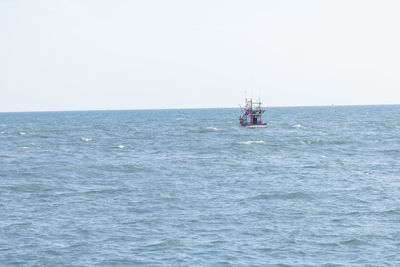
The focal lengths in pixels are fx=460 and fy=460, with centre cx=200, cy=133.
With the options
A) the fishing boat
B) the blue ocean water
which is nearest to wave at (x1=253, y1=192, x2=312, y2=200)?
the blue ocean water

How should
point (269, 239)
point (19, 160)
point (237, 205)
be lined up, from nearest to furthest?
point (269, 239), point (237, 205), point (19, 160)

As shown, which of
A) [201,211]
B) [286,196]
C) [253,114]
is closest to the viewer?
[201,211]

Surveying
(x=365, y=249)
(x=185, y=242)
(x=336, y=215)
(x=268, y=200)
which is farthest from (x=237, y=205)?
(x=365, y=249)

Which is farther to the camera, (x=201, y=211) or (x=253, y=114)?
(x=253, y=114)

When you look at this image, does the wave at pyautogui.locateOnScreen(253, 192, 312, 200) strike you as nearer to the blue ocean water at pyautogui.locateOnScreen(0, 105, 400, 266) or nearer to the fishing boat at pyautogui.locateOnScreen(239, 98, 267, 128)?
the blue ocean water at pyautogui.locateOnScreen(0, 105, 400, 266)

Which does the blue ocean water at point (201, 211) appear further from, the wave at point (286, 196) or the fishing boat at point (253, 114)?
the fishing boat at point (253, 114)

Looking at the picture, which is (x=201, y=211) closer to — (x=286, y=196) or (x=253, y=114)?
(x=286, y=196)

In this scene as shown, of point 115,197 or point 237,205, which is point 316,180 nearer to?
point 237,205

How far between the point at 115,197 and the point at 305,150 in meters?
33.2

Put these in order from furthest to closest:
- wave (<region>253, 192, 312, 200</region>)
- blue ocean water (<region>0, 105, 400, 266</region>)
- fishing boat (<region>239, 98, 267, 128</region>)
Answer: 1. fishing boat (<region>239, 98, 267, 128</region>)
2. wave (<region>253, 192, 312, 200</region>)
3. blue ocean water (<region>0, 105, 400, 266</region>)

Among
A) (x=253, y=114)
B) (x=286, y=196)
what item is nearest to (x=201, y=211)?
(x=286, y=196)

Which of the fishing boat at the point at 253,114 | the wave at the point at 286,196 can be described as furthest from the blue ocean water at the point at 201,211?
the fishing boat at the point at 253,114

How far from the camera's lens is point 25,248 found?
20266mm

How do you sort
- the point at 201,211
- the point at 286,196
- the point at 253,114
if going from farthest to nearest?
1. the point at 253,114
2. the point at 286,196
3. the point at 201,211
